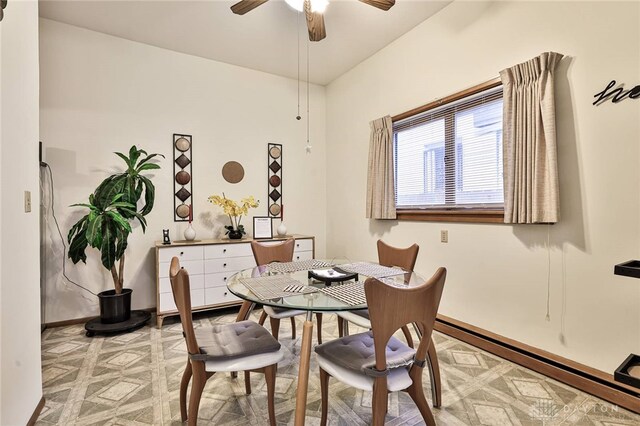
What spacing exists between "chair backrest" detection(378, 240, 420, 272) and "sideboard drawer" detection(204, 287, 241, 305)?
1826 mm

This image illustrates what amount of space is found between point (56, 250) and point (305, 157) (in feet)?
10.3

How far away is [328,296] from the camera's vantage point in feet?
5.36

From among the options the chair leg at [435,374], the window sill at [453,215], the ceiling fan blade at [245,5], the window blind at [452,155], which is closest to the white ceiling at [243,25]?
the ceiling fan blade at [245,5]

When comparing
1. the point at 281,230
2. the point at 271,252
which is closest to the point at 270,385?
the point at 271,252

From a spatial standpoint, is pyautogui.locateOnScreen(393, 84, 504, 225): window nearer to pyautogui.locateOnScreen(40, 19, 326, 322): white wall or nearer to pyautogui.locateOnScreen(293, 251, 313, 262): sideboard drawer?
pyautogui.locateOnScreen(293, 251, 313, 262): sideboard drawer

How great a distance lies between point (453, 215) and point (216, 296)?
104 inches

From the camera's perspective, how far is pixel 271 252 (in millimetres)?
2746

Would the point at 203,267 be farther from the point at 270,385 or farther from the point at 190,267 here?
the point at 270,385

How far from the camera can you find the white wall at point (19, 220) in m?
1.38

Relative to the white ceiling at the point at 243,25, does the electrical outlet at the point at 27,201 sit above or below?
below

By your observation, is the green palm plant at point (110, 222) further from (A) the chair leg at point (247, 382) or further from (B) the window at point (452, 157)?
(B) the window at point (452, 157)

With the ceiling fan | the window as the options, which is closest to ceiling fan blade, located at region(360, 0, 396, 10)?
the ceiling fan

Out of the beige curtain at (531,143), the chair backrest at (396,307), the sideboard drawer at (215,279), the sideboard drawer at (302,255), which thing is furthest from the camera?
the sideboard drawer at (302,255)

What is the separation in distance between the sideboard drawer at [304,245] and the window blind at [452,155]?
125 cm
